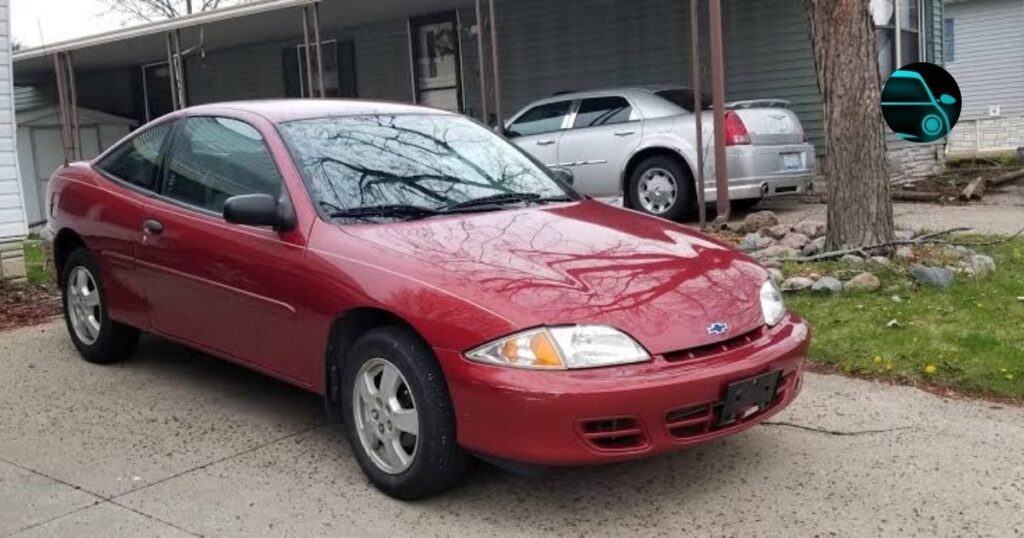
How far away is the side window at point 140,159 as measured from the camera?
5.42 meters

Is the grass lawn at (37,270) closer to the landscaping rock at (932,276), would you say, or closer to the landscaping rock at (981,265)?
the landscaping rock at (932,276)

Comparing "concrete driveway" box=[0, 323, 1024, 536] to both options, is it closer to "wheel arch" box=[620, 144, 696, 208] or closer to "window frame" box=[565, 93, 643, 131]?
"wheel arch" box=[620, 144, 696, 208]

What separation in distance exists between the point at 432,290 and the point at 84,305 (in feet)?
10.5

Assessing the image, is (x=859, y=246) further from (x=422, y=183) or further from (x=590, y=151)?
(x=590, y=151)

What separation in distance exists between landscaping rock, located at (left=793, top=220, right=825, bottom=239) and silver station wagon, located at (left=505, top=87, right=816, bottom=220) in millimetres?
1729

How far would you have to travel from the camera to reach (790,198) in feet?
41.2

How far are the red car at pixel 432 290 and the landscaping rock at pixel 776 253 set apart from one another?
2.98 meters

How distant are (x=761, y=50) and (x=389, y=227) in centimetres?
1037

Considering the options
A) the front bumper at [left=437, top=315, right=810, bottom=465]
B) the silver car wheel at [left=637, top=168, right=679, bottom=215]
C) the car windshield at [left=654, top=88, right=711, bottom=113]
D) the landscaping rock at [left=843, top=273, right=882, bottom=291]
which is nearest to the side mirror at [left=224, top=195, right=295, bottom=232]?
the front bumper at [left=437, top=315, right=810, bottom=465]

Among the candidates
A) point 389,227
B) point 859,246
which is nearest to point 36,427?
point 389,227

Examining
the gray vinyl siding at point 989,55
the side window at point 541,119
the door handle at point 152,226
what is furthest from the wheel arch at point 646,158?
the gray vinyl siding at point 989,55

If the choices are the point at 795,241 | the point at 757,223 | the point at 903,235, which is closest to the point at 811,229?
the point at 795,241

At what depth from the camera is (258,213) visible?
4180 mm

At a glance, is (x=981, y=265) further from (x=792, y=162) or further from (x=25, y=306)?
(x=25, y=306)
